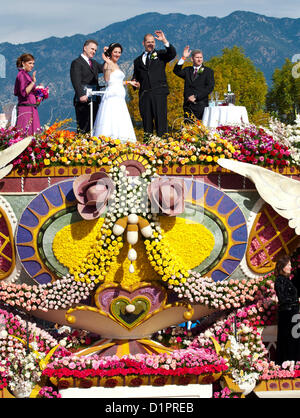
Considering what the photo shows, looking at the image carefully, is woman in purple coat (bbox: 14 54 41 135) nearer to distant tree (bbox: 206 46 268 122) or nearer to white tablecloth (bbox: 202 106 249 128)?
white tablecloth (bbox: 202 106 249 128)

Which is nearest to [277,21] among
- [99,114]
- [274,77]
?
[274,77]

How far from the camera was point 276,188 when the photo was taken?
32.7 ft

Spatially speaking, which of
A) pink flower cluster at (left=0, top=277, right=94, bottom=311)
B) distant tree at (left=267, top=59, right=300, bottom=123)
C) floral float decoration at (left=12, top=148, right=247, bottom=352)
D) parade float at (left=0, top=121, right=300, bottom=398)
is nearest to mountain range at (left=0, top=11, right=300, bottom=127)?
distant tree at (left=267, top=59, right=300, bottom=123)

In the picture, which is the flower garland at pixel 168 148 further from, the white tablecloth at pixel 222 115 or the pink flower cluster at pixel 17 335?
the pink flower cluster at pixel 17 335

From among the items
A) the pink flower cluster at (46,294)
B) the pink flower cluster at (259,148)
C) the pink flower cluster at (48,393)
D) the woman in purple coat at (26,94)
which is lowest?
the pink flower cluster at (48,393)

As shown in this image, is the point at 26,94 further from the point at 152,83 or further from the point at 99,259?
the point at 99,259

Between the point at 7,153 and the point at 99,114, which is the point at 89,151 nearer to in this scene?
the point at 7,153

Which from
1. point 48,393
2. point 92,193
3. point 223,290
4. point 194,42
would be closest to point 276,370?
point 223,290

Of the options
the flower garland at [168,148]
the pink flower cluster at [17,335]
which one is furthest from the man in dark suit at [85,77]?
the pink flower cluster at [17,335]

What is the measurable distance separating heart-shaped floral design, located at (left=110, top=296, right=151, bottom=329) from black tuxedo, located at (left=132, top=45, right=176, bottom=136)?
11.3 feet

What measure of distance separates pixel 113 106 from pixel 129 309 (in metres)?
3.48

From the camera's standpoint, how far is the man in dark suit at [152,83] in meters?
11.9

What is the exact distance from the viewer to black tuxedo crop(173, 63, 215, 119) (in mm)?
12688

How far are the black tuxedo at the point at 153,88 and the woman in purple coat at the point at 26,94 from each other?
1.79 m
